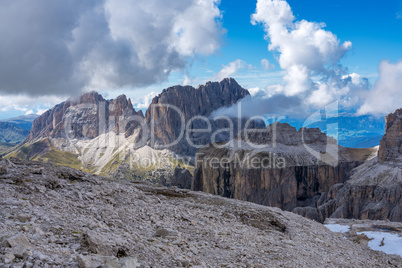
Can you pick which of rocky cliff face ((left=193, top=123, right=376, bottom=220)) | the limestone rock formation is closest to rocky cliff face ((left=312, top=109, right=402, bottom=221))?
rocky cliff face ((left=193, top=123, right=376, bottom=220))

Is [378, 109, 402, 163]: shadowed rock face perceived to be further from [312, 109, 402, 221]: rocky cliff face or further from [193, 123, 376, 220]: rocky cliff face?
[193, 123, 376, 220]: rocky cliff face

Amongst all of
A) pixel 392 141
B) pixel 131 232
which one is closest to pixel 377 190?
pixel 392 141

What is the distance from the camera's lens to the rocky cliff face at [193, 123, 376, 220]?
431 ft

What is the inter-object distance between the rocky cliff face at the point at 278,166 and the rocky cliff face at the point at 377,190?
17.2 m

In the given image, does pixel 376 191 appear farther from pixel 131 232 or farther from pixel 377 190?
pixel 131 232

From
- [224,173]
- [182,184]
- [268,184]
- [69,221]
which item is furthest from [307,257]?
[182,184]

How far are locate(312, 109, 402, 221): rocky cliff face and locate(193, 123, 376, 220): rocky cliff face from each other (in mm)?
17219

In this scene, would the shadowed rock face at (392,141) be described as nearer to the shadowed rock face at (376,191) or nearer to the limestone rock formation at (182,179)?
the shadowed rock face at (376,191)

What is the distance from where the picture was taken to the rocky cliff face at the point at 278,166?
13125cm

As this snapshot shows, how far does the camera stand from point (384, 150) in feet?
392

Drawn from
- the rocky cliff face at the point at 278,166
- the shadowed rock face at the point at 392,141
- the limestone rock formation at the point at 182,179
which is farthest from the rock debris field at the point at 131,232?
the limestone rock formation at the point at 182,179

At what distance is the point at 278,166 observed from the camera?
13525 cm

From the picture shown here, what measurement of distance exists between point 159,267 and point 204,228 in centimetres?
797

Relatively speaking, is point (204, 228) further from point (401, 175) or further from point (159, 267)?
point (401, 175)
